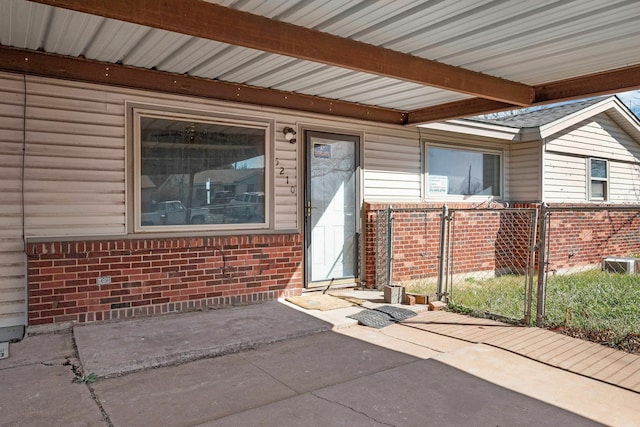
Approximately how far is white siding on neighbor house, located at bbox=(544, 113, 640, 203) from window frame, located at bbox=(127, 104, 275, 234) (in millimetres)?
5707

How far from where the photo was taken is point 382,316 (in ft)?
17.5

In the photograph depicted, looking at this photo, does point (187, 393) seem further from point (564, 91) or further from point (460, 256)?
point (460, 256)

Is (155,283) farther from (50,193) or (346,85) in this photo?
(346,85)

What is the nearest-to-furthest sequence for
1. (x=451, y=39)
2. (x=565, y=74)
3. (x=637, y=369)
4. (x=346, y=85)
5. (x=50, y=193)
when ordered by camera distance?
(x=637, y=369), (x=451, y=39), (x=50, y=193), (x=565, y=74), (x=346, y=85)

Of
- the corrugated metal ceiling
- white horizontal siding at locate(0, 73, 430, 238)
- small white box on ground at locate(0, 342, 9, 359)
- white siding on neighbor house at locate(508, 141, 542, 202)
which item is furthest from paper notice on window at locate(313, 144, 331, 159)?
white siding on neighbor house at locate(508, 141, 542, 202)

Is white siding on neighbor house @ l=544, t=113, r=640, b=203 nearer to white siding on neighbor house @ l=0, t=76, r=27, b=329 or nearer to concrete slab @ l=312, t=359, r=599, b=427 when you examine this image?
concrete slab @ l=312, t=359, r=599, b=427

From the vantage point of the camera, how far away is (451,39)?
4.18m

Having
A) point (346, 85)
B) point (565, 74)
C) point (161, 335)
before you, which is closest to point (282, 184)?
point (346, 85)

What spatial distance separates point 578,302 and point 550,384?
292cm

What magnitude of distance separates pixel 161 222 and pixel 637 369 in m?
4.72

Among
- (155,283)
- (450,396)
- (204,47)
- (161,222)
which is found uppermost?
(204,47)

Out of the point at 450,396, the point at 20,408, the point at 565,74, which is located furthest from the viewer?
the point at 565,74

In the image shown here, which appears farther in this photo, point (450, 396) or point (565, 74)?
point (565, 74)

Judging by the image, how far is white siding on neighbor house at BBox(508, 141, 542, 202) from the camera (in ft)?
29.1
